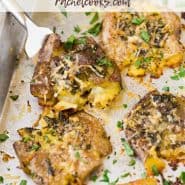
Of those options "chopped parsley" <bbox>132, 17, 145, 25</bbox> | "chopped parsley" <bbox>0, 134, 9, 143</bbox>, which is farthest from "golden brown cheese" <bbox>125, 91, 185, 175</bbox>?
"chopped parsley" <bbox>0, 134, 9, 143</bbox>

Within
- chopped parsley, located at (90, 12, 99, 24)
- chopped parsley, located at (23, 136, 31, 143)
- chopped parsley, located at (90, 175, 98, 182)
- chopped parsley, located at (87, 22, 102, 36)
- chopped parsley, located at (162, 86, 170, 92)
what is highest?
chopped parsley, located at (90, 12, 99, 24)

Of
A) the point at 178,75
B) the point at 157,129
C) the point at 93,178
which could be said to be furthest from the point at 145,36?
the point at 93,178

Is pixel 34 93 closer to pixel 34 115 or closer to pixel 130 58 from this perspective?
pixel 34 115

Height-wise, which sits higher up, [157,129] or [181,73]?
[181,73]

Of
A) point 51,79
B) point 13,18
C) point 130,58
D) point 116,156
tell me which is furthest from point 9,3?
point 116,156

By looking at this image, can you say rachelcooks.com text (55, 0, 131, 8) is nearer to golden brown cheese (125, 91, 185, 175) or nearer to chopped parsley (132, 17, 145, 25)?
chopped parsley (132, 17, 145, 25)

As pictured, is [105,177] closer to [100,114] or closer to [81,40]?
[100,114]
